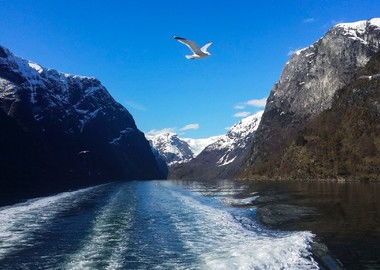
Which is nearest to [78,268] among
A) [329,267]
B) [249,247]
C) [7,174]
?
[249,247]

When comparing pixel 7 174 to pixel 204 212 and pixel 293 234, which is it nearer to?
pixel 204 212

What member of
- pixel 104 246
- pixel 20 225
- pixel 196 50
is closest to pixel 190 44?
pixel 196 50

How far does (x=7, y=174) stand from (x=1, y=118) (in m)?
45.9

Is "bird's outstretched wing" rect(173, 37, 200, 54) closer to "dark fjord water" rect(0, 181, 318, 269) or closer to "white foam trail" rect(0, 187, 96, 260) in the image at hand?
"dark fjord water" rect(0, 181, 318, 269)

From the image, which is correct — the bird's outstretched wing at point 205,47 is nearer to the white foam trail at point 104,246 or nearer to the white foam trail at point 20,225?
the white foam trail at point 104,246

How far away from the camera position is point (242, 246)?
30.3 m

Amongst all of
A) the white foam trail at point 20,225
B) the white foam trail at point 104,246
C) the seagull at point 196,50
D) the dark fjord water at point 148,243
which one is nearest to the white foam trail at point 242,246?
the dark fjord water at point 148,243

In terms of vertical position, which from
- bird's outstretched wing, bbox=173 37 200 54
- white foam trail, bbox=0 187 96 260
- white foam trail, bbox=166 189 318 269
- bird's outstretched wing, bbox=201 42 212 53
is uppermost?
bird's outstretched wing, bbox=201 42 212 53

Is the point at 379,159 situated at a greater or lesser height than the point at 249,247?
greater

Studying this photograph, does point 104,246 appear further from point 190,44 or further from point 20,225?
point 190,44

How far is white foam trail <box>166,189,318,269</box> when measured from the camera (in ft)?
82.9

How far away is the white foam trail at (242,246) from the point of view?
2527cm

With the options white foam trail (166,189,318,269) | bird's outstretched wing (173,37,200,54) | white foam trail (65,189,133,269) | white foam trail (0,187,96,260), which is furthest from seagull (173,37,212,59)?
white foam trail (0,187,96,260)

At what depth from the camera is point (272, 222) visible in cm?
4316
